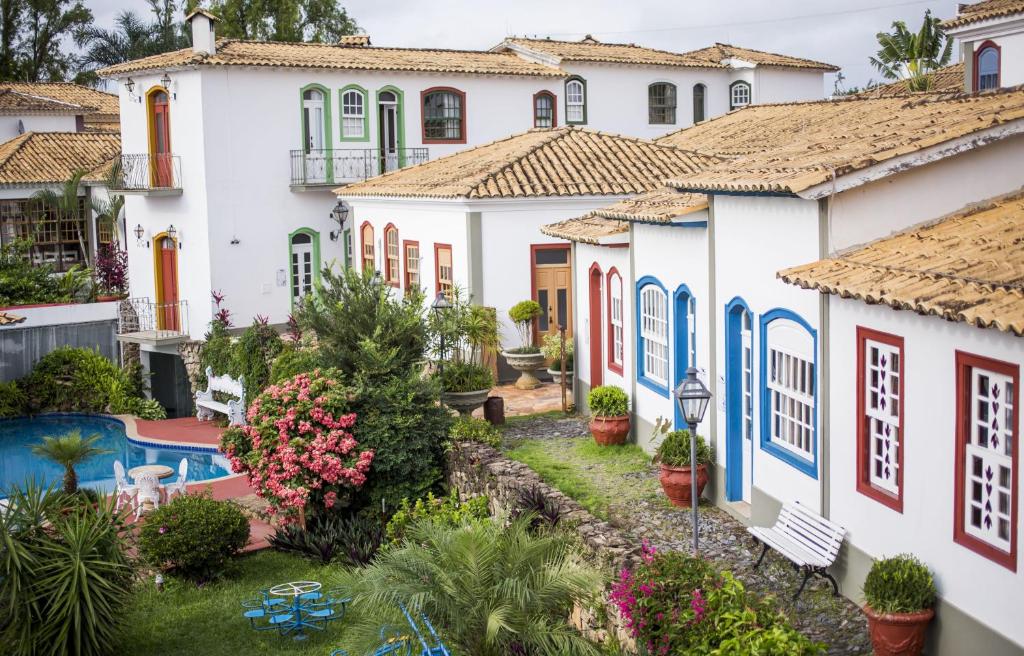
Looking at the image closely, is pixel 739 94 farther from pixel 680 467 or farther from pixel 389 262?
pixel 680 467

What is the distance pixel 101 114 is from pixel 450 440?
36.1 m

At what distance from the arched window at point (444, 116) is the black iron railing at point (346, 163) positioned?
759 mm

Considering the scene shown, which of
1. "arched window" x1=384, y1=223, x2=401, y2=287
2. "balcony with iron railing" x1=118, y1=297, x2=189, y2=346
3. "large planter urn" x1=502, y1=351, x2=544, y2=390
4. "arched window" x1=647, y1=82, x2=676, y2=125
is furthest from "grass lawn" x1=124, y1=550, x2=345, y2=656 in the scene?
"arched window" x1=647, y1=82, x2=676, y2=125

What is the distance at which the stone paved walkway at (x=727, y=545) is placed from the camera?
34.6 ft

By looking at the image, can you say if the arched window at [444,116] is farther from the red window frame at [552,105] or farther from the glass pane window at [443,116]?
the red window frame at [552,105]

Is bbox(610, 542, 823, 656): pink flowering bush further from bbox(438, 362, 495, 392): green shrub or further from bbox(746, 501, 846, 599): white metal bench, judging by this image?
bbox(438, 362, 495, 392): green shrub

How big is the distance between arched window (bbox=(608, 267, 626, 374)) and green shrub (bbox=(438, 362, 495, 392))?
2.28 meters

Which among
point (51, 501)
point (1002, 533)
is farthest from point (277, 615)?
point (1002, 533)

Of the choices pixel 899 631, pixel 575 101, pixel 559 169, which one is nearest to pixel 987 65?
pixel 559 169

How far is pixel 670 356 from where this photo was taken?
51.2 ft

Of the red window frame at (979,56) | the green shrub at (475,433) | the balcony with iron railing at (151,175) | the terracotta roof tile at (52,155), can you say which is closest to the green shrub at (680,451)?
the green shrub at (475,433)

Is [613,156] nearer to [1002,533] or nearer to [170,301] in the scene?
[170,301]

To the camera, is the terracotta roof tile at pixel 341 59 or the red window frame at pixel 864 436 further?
the terracotta roof tile at pixel 341 59

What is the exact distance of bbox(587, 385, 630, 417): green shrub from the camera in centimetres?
1712
